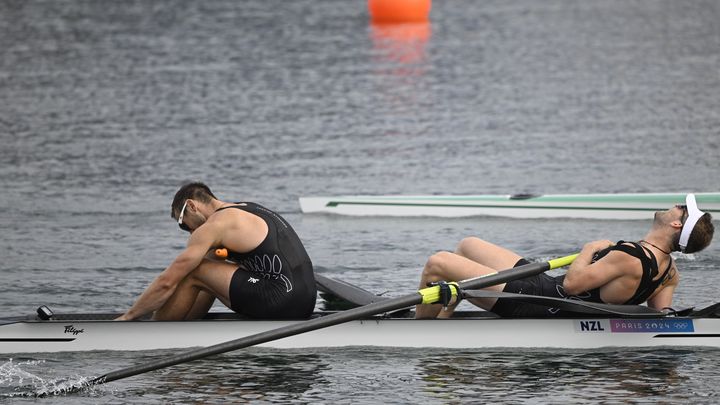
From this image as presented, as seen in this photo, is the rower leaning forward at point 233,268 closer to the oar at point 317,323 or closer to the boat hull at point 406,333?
the boat hull at point 406,333

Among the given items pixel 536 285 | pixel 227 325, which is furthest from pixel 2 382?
pixel 536 285

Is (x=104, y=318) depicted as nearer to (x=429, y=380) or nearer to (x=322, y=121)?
(x=429, y=380)

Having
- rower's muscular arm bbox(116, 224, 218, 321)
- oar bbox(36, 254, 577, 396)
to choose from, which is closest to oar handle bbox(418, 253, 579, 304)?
oar bbox(36, 254, 577, 396)

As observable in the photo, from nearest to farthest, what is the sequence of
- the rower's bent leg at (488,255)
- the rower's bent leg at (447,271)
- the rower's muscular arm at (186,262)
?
the rower's muscular arm at (186,262) → the rower's bent leg at (447,271) → the rower's bent leg at (488,255)

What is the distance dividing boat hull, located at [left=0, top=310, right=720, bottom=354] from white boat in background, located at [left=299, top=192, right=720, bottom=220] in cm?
584

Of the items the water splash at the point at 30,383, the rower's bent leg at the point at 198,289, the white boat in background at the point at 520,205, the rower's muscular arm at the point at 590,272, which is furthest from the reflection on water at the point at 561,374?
the white boat in background at the point at 520,205

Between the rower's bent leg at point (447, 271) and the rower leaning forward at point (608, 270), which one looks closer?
the rower leaning forward at point (608, 270)

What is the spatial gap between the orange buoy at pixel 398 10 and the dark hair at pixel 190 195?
32.0 metres

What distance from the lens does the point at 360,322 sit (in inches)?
440

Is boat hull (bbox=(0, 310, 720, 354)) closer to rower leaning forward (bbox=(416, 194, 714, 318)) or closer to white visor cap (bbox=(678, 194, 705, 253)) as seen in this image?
rower leaning forward (bbox=(416, 194, 714, 318))

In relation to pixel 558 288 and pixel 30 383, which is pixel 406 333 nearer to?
pixel 558 288

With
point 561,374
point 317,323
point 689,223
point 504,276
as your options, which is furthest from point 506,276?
point 317,323

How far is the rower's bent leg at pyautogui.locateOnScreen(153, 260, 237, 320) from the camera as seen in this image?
11.2 meters

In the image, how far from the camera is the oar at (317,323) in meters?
10.3
